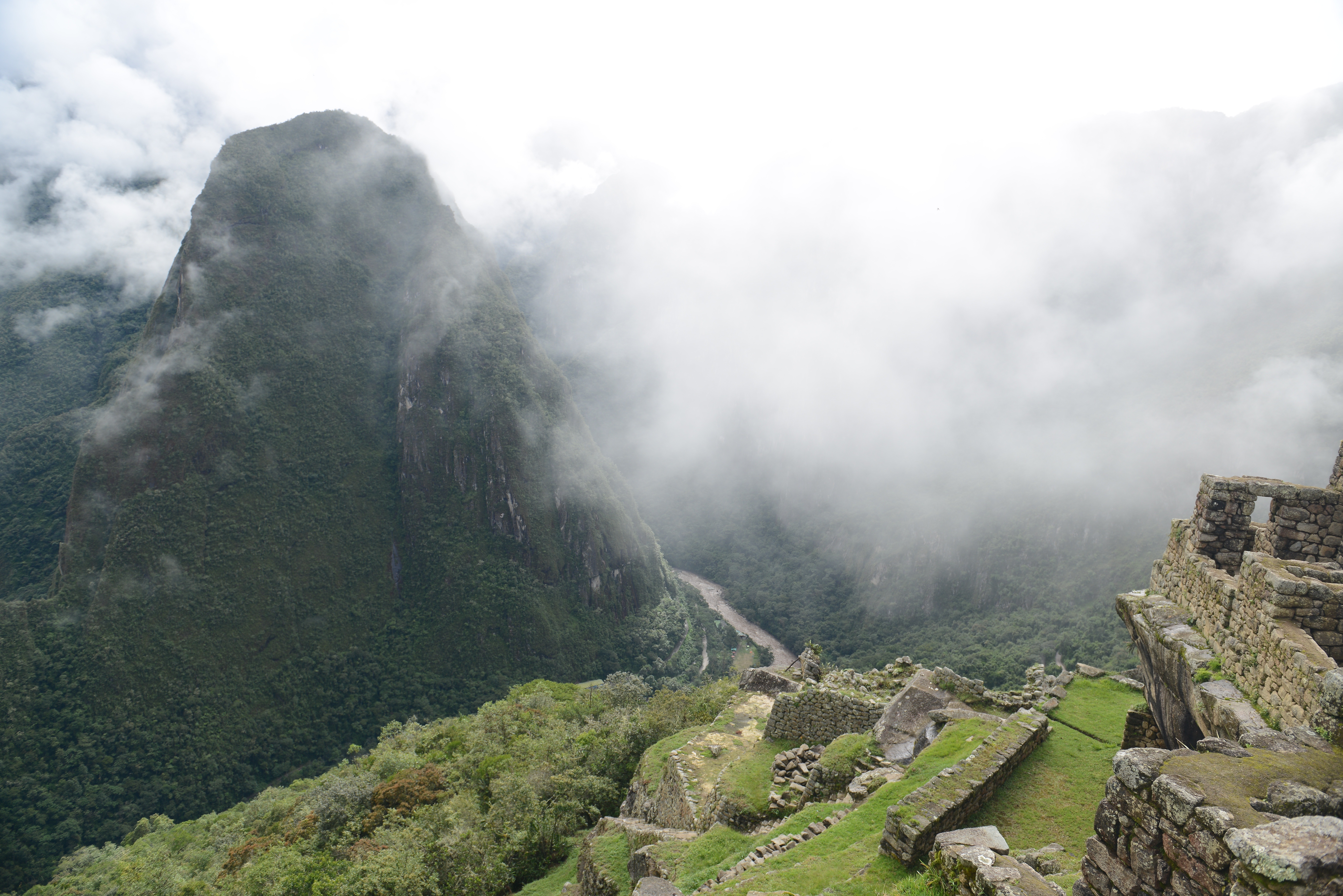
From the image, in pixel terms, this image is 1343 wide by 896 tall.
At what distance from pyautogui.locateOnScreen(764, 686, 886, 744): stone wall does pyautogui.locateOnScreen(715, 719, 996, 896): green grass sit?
3631mm

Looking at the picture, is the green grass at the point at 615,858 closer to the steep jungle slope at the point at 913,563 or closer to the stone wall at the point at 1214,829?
the stone wall at the point at 1214,829

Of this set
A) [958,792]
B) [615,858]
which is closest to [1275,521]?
[958,792]

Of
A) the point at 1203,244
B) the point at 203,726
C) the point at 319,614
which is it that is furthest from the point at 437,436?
the point at 1203,244

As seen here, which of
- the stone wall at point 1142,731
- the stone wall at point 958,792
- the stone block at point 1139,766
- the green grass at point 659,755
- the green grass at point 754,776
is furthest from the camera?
the green grass at point 659,755

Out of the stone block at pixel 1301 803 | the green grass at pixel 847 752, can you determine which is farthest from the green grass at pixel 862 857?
the stone block at pixel 1301 803

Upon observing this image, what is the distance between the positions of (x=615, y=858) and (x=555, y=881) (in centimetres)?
423

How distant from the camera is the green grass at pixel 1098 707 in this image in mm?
11719

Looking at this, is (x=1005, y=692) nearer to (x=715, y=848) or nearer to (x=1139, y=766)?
(x=715, y=848)

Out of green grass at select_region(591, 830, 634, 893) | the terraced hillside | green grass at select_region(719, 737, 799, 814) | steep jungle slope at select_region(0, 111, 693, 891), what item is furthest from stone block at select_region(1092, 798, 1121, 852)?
steep jungle slope at select_region(0, 111, 693, 891)

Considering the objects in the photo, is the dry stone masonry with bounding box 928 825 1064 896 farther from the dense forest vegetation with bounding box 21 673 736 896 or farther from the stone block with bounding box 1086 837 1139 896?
the dense forest vegetation with bounding box 21 673 736 896

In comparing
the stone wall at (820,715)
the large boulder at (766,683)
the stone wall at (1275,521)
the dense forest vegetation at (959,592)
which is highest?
the stone wall at (1275,521)

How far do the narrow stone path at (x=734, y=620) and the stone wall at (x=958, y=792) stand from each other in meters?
77.0

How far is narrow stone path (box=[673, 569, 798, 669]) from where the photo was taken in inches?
3994

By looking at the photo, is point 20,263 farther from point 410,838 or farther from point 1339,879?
point 1339,879
